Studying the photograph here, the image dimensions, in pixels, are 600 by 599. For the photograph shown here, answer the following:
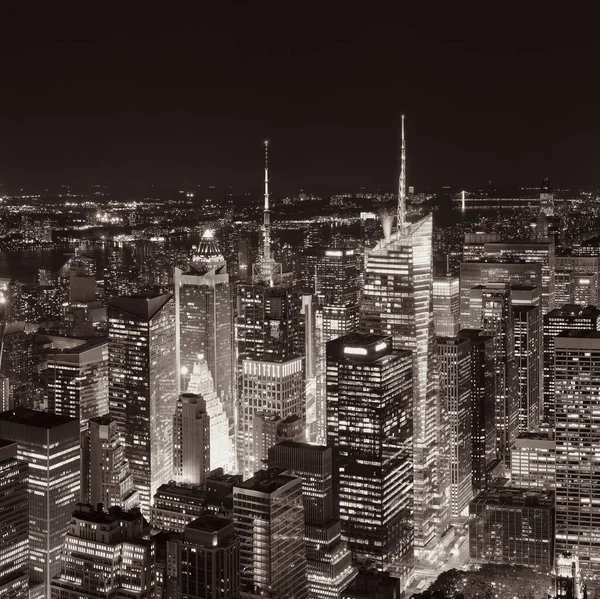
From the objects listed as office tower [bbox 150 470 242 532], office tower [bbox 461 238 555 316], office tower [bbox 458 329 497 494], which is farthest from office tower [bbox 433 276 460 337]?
office tower [bbox 150 470 242 532]

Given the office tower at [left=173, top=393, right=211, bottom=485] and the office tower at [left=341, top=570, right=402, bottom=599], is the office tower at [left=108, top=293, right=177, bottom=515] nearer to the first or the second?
the office tower at [left=173, top=393, right=211, bottom=485]

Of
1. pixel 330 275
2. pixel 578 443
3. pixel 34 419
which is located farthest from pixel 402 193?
pixel 34 419

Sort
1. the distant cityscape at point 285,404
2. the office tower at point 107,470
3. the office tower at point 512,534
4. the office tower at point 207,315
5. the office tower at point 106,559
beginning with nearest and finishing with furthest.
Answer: the office tower at point 106,559 < the distant cityscape at point 285,404 < the office tower at point 512,534 < the office tower at point 107,470 < the office tower at point 207,315

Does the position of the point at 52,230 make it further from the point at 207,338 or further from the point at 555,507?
the point at 555,507

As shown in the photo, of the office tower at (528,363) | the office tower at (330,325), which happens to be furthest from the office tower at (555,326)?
the office tower at (330,325)

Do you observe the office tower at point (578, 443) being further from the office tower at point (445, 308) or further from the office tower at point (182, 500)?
the office tower at point (445, 308)
